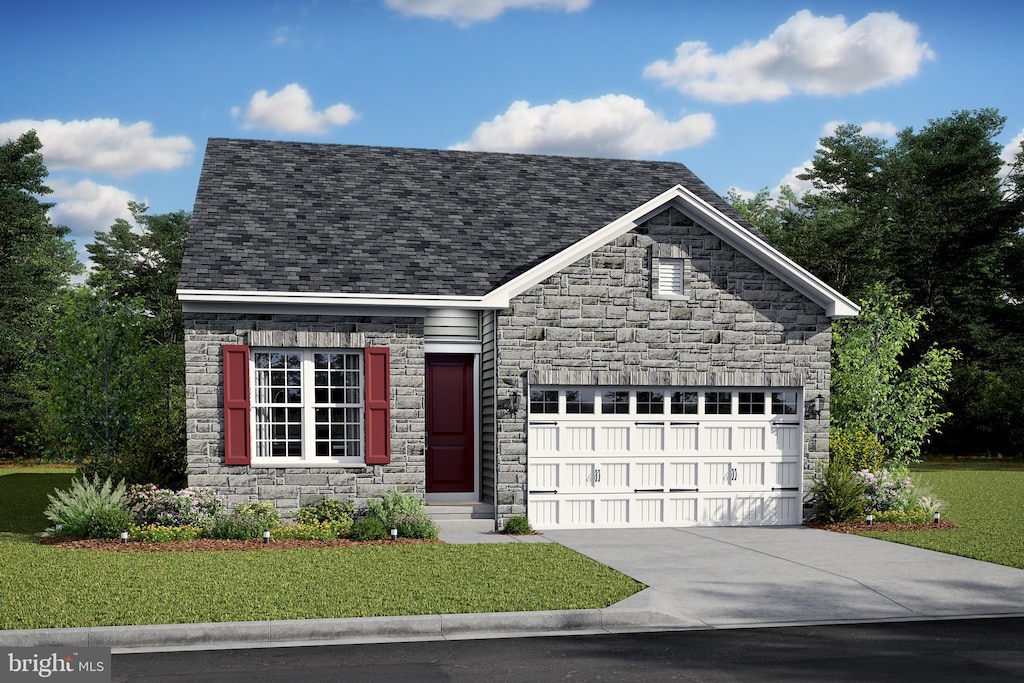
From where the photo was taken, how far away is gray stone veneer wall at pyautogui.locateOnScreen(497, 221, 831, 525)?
54.0ft

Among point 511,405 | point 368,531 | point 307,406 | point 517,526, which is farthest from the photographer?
point 511,405

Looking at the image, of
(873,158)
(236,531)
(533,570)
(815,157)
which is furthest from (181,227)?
(533,570)

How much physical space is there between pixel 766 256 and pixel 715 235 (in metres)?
0.94

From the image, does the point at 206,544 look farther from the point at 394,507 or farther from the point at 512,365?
the point at 512,365

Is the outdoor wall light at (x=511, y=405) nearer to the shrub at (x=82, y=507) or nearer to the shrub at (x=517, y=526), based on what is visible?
the shrub at (x=517, y=526)

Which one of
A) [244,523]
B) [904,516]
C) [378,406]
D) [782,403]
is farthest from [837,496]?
[244,523]

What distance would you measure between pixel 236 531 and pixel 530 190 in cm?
925

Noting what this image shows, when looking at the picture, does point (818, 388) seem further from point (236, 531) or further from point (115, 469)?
point (115, 469)

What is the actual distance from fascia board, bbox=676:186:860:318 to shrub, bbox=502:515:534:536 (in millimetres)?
5874

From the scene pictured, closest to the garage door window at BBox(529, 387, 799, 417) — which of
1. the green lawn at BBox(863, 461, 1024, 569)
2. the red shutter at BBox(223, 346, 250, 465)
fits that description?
the green lawn at BBox(863, 461, 1024, 569)

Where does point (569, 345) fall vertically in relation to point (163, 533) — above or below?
above

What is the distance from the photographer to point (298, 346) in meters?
16.0

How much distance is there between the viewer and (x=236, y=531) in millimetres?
15031

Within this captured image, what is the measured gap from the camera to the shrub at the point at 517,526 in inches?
626
